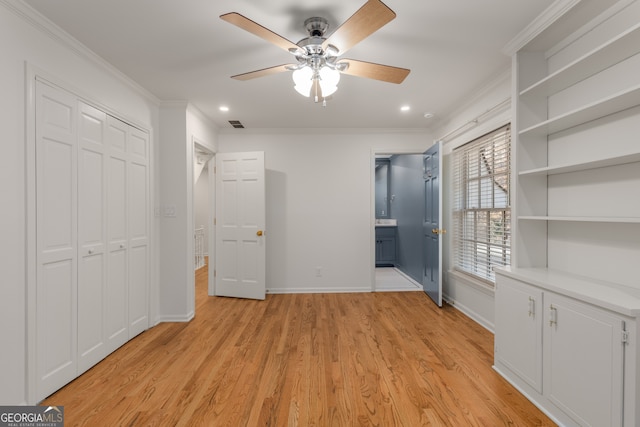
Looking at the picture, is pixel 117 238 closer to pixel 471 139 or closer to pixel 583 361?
pixel 583 361

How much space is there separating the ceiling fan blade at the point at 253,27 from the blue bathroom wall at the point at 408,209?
344 cm

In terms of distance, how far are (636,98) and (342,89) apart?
87.3 inches

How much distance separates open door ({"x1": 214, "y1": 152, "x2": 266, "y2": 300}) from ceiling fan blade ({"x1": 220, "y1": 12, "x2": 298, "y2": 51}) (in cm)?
238

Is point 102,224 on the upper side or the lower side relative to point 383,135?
lower

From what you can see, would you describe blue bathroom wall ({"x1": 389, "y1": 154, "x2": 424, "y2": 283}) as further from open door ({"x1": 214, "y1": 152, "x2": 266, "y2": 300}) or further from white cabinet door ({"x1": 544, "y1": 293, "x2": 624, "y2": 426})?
white cabinet door ({"x1": 544, "y1": 293, "x2": 624, "y2": 426})

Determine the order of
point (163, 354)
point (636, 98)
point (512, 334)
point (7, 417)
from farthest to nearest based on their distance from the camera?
point (163, 354) → point (512, 334) → point (7, 417) → point (636, 98)

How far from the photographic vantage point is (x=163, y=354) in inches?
101

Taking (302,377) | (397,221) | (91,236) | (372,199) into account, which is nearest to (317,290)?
(372,199)

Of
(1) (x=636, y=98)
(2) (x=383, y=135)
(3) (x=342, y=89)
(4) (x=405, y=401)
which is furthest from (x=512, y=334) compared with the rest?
(2) (x=383, y=135)

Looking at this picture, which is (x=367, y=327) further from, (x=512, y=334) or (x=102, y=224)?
(x=102, y=224)

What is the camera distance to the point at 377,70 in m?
2.02

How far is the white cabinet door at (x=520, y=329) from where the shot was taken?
6.03 feet

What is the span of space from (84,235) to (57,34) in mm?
1478

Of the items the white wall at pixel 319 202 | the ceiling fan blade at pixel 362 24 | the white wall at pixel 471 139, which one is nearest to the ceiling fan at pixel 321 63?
the ceiling fan blade at pixel 362 24
